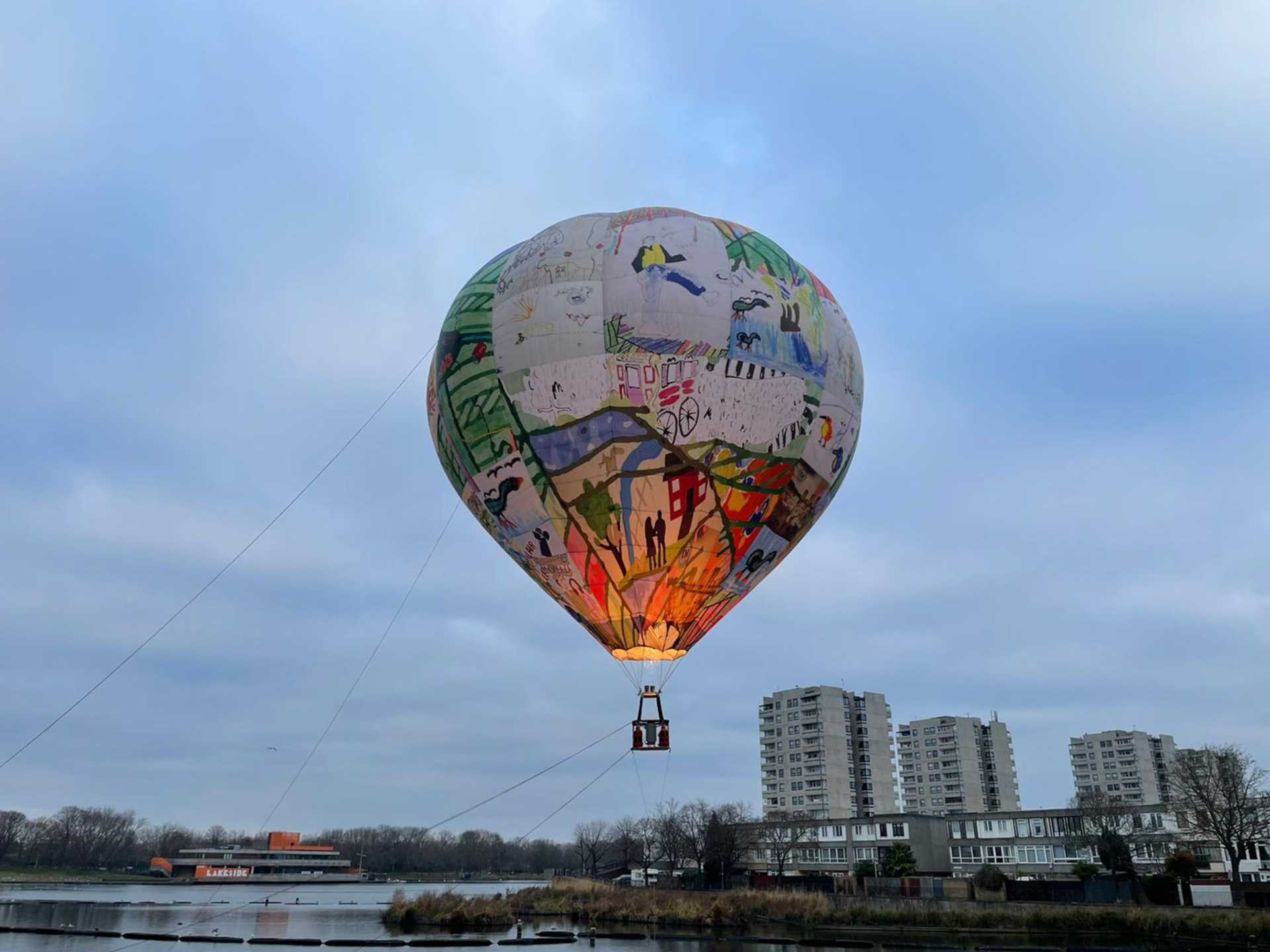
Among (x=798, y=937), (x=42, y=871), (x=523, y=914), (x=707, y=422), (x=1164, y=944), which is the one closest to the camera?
(x=707, y=422)

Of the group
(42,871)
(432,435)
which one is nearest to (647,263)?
(432,435)

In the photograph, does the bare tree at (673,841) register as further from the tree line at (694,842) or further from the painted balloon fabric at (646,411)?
the painted balloon fabric at (646,411)

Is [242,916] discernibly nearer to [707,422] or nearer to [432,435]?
[432,435]

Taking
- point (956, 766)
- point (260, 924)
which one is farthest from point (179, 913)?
point (956, 766)

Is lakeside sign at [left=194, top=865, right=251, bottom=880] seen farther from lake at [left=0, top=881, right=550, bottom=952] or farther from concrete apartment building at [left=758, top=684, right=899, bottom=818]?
concrete apartment building at [left=758, top=684, right=899, bottom=818]

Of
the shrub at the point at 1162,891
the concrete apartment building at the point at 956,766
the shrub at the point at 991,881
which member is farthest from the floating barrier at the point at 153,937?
the concrete apartment building at the point at 956,766
